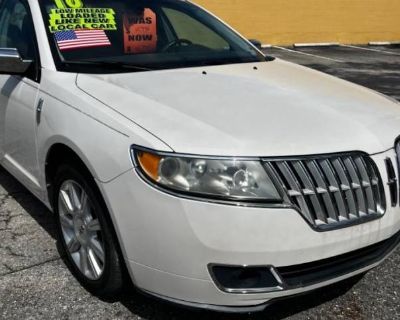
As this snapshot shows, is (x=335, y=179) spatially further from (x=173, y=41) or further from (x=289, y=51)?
(x=289, y=51)

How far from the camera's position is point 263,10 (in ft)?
53.4

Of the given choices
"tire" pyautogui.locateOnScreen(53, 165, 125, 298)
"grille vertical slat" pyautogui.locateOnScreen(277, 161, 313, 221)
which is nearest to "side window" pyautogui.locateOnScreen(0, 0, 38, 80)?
"tire" pyautogui.locateOnScreen(53, 165, 125, 298)

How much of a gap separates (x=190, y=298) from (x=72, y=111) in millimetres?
1127

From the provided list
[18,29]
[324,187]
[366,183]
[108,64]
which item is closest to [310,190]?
[324,187]

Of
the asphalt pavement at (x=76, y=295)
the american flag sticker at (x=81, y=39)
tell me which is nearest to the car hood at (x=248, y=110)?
the american flag sticker at (x=81, y=39)

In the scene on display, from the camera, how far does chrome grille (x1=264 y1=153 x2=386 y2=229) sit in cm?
220

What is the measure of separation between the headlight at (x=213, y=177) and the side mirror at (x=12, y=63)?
1385mm

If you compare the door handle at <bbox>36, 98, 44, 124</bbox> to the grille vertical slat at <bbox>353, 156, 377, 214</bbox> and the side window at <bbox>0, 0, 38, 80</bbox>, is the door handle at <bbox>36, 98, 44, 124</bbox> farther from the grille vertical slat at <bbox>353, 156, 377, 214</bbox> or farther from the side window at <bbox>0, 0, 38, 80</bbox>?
the grille vertical slat at <bbox>353, 156, 377, 214</bbox>

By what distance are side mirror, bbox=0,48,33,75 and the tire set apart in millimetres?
728

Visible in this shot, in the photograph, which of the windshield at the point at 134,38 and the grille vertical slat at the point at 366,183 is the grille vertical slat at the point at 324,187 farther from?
the windshield at the point at 134,38

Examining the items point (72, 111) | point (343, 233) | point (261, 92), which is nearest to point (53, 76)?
point (72, 111)

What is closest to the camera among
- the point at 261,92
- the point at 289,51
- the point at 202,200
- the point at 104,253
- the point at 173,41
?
the point at 202,200

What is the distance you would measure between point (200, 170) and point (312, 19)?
16.1 metres

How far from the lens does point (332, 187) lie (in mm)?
2277
